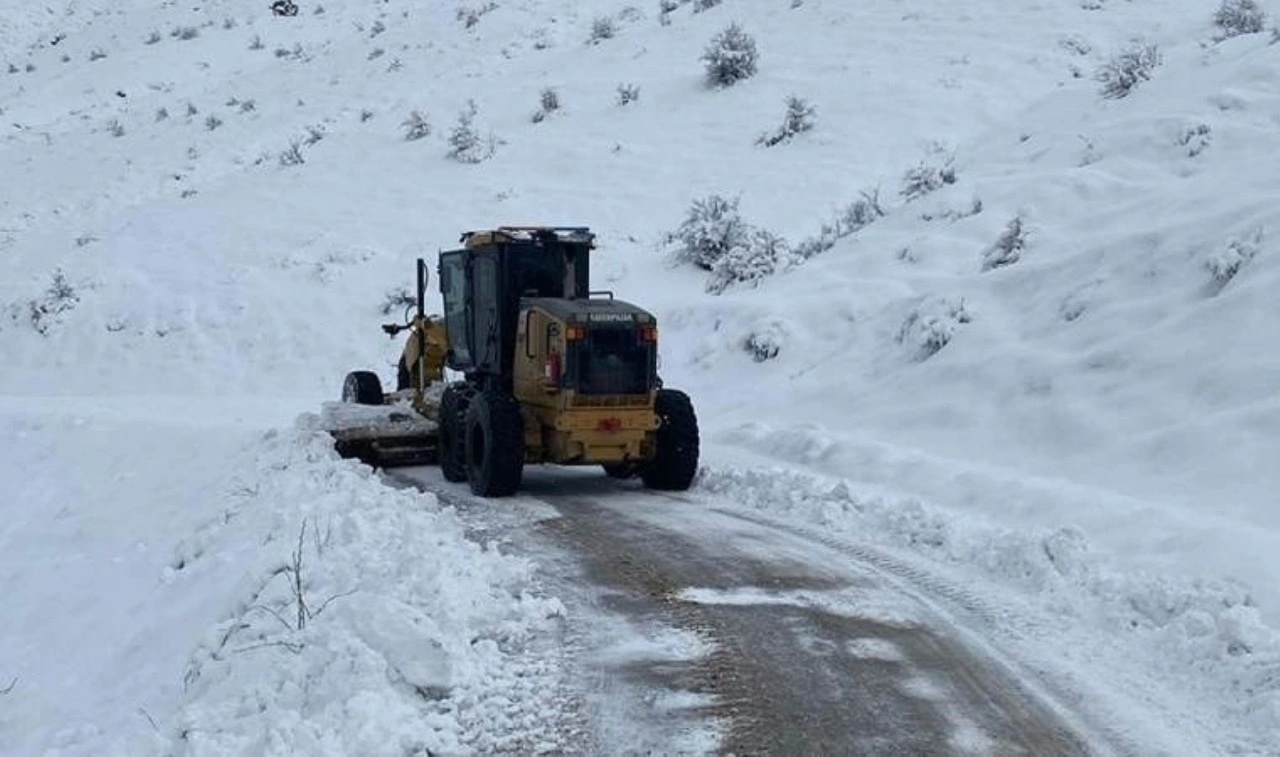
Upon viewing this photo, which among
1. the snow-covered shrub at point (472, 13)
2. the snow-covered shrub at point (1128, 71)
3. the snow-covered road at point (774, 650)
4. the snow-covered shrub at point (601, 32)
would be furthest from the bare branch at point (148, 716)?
the snow-covered shrub at point (472, 13)

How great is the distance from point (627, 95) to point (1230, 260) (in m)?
17.1

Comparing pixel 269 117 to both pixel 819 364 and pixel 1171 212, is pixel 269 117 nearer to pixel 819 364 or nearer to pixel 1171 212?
pixel 819 364

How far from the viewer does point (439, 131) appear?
92.7 ft

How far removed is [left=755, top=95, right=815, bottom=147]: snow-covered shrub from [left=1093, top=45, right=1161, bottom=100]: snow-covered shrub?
18.6 ft

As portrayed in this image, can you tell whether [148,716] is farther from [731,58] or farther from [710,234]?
[731,58]

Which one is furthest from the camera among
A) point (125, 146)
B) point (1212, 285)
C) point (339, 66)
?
point (339, 66)

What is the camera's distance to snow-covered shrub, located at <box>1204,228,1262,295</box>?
1296 cm

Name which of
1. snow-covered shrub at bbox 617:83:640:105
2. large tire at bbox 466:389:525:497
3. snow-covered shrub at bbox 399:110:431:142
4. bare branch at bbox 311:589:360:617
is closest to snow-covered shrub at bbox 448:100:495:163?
snow-covered shrub at bbox 399:110:431:142

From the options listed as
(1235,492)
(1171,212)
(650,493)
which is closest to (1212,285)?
(1171,212)

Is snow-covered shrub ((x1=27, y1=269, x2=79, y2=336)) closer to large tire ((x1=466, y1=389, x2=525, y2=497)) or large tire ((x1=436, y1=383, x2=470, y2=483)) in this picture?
large tire ((x1=436, y1=383, x2=470, y2=483))

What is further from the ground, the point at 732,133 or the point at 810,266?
the point at 732,133

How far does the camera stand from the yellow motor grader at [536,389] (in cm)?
1167

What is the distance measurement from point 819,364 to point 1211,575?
344 inches

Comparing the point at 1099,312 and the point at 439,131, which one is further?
the point at 439,131
